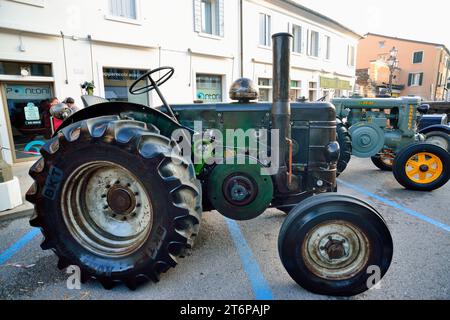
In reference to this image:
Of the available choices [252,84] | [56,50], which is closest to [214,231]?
[252,84]

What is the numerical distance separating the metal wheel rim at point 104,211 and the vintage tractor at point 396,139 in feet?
12.0

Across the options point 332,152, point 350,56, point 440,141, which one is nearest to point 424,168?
point 440,141

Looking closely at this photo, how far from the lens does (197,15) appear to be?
10047mm

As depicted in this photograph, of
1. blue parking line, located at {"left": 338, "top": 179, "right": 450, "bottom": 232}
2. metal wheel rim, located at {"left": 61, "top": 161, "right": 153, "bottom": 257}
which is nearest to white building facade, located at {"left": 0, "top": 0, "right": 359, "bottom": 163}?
metal wheel rim, located at {"left": 61, "top": 161, "right": 153, "bottom": 257}

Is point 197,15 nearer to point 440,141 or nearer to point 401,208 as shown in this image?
point 440,141

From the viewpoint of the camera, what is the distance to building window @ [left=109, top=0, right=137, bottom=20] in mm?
8117

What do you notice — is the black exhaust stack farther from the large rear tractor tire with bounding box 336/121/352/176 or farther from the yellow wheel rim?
the yellow wheel rim

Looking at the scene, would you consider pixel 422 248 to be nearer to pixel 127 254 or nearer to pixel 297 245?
pixel 297 245

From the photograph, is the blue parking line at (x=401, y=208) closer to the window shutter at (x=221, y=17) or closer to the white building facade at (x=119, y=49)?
the white building facade at (x=119, y=49)

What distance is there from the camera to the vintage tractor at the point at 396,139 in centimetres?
470

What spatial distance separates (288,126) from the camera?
261 centimetres

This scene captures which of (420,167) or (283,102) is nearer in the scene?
(283,102)

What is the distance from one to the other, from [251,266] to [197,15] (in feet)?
32.1

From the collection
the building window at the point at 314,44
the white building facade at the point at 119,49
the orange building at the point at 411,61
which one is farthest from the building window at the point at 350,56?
the orange building at the point at 411,61
